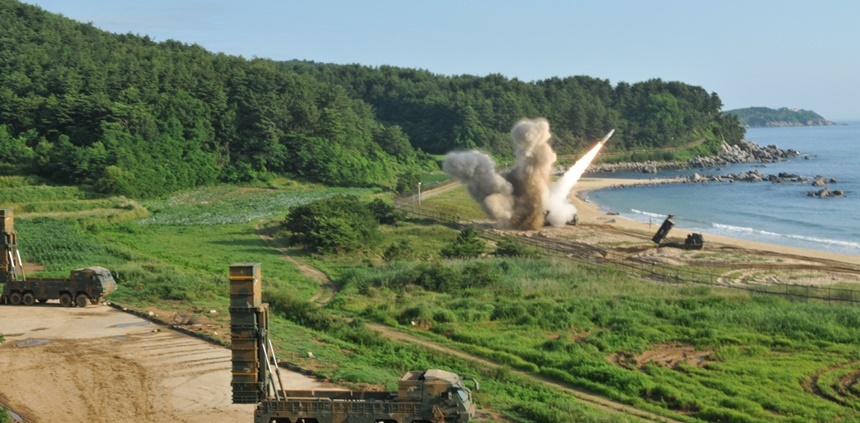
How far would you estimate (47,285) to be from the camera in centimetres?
3481

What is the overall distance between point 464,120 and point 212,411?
11284 cm

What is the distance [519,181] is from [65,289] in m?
36.9

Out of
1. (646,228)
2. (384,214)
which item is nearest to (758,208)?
(646,228)

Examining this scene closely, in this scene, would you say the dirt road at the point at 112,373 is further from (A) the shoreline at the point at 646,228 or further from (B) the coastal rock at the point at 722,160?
(B) the coastal rock at the point at 722,160

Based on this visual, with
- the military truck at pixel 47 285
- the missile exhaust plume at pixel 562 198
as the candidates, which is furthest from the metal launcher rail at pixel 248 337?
the missile exhaust plume at pixel 562 198

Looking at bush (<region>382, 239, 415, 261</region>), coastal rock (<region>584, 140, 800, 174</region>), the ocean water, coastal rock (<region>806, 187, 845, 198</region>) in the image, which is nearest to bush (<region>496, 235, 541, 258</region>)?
bush (<region>382, 239, 415, 261</region>)

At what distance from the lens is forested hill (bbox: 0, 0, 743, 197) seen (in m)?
78.4

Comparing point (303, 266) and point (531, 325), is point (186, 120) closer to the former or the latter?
point (303, 266)

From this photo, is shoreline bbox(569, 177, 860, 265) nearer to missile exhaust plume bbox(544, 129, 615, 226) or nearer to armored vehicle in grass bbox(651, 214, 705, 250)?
armored vehicle in grass bbox(651, 214, 705, 250)

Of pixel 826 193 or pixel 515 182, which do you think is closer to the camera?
pixel 515 182

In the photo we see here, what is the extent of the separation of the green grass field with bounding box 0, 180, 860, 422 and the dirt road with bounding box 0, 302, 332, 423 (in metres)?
2.78

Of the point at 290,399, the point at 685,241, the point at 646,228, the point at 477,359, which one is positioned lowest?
the point at 477,359

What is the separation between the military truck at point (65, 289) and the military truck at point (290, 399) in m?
17.4

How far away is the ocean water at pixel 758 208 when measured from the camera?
69.1m
